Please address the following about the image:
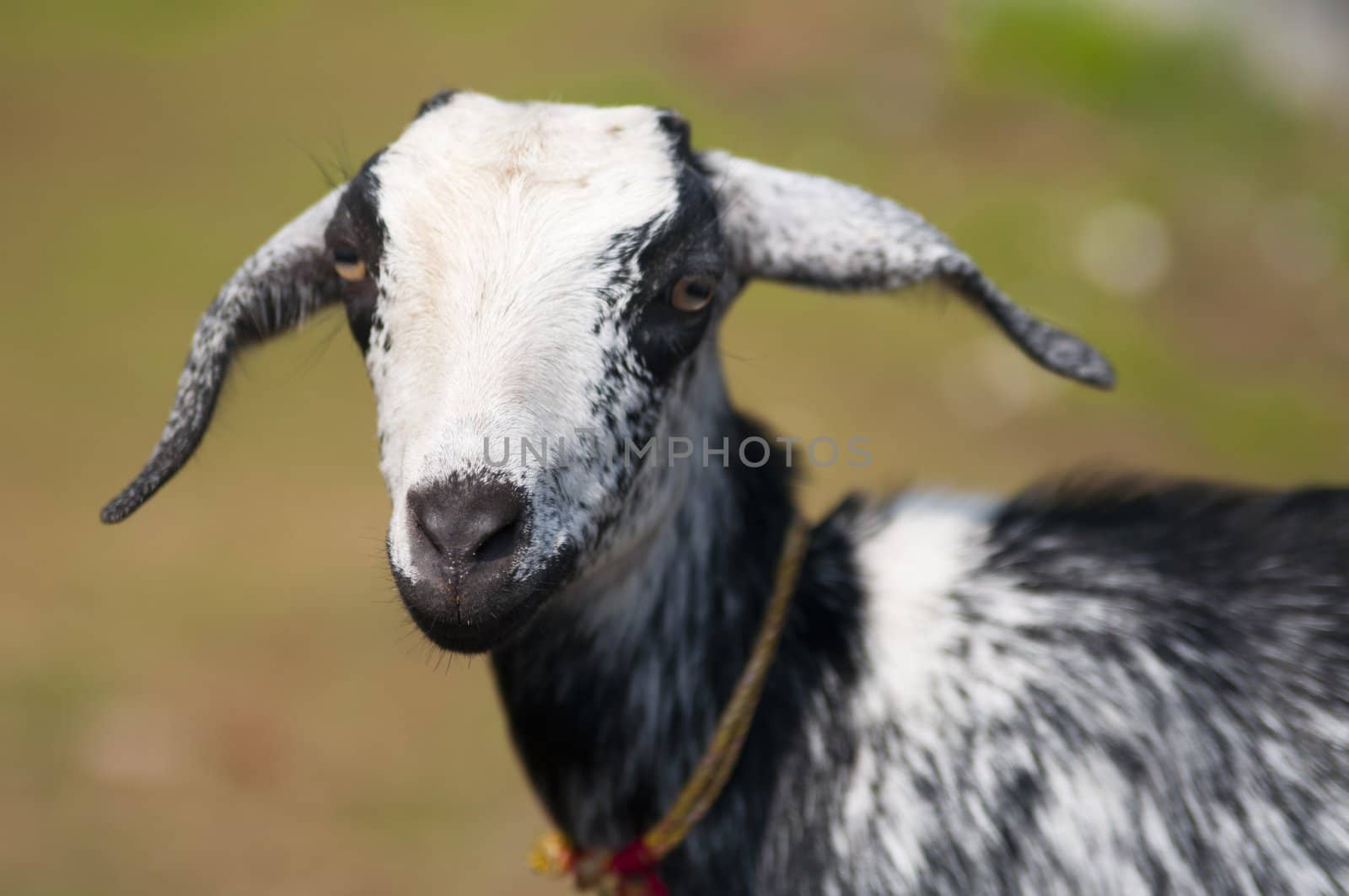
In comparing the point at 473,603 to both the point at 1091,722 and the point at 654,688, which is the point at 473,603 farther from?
the point at 1091,722

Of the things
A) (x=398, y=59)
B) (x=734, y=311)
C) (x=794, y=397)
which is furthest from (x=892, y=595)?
(x=398, y=59)

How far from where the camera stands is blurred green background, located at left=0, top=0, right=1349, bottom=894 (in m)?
5.29

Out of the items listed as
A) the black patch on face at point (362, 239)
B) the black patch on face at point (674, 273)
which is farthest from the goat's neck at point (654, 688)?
the black patch on face at point (362, 239)

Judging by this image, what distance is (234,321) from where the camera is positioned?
9.18ft

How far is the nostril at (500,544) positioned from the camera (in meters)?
→ 2.15

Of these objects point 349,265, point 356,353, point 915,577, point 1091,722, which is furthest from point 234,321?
point 356,353

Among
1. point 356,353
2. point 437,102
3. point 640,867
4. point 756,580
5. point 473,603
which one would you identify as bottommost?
point 356,353

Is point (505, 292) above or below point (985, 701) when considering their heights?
above

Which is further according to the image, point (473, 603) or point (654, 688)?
point (654, 688)

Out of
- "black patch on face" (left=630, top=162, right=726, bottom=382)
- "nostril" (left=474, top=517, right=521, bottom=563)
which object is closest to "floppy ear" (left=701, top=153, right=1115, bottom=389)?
"black patch on face" (left=630, top=162, right=726, bottom=382)

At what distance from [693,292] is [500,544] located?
2.47ft

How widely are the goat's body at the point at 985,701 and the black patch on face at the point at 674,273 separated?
1.55 ft

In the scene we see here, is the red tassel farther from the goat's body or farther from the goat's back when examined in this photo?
the goat's back

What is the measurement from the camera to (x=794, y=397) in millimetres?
8008
